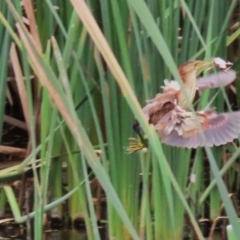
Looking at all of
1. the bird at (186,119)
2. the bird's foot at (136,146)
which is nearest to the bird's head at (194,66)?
the bird at (186,119)

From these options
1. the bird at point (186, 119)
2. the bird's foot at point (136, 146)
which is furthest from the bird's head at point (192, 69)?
the bird's foot at point (136, 146)

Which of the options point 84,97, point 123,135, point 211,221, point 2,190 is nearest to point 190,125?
point 123,135

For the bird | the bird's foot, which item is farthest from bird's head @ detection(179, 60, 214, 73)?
the bird's foot

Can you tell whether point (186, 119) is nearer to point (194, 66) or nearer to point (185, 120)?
point (185, 120)

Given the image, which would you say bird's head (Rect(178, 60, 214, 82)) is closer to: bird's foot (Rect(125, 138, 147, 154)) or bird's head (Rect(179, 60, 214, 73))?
bird's head (Rect(179, 60, 214, 73))

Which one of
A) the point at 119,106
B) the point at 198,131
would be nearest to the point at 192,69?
the point at 198,131

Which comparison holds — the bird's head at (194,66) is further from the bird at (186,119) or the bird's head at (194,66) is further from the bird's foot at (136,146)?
the bird's foot at (136,146)

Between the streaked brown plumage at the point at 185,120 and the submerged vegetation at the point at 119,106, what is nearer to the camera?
the streaked brown plumage at the point at 185,120

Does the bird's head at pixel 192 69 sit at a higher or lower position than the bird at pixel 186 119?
higher

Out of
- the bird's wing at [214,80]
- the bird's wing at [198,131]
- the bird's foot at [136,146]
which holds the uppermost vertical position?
the bird's wing at [214,80]
